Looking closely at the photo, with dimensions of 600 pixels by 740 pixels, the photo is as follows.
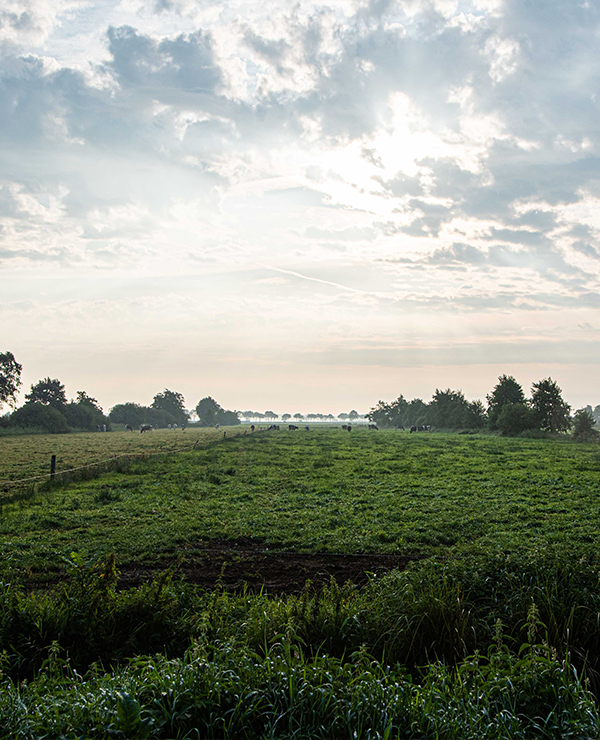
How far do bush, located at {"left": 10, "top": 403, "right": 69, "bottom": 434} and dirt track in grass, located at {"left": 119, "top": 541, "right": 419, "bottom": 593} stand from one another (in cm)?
8407

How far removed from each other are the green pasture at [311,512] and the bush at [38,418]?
68.8 m

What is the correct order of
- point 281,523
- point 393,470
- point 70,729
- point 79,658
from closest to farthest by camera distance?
point 70,729, point 79,658, point 281,523, point 393,470

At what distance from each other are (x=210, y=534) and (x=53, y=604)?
683 centimetres

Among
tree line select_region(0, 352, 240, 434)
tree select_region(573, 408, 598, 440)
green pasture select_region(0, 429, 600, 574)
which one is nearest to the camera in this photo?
green pasture select_region(0, 429, 600, 574)

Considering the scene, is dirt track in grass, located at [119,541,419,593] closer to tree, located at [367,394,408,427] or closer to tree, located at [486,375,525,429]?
tree, located at [486,375,525,429]

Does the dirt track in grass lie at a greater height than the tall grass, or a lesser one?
lesser

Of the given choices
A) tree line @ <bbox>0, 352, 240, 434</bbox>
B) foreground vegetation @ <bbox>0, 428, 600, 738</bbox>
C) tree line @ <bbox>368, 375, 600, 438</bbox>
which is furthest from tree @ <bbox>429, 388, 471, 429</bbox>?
foreground vegetation @ <bbox>0, 428, 600, 738</bbox>

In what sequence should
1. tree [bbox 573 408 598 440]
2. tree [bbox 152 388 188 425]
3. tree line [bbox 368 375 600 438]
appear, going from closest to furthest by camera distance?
tree [bbox 573 408 598 440] → tree line [bbox 368 375 600 438] → tree [bbox 152 388 188 425]

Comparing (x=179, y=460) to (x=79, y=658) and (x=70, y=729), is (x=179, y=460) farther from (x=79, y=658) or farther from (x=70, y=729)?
(x=70, y=729)

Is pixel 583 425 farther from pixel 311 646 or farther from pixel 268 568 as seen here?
pixel 311 646

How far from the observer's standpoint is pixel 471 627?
5.93 meters

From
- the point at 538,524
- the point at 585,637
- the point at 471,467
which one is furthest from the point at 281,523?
the point at 471,467

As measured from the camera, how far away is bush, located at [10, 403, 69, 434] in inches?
3344

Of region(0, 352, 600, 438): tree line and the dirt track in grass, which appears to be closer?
the dirt track in grass
